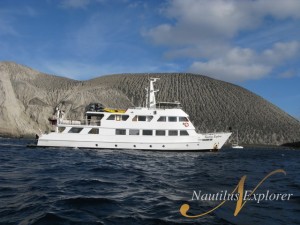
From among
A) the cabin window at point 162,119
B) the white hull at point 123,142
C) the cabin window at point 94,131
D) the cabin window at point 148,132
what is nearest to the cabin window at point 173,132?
the white hull at point 123,142

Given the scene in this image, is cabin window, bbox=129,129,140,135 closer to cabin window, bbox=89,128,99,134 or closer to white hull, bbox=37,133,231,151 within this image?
white hull, bbox=37,133,231,151

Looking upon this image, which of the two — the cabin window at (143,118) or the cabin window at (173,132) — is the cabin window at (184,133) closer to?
the cabin window at (173,132)

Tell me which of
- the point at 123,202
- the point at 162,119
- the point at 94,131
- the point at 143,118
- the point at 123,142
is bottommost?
the point at 123,202

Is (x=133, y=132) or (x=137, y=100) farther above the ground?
(x=137, y=100)

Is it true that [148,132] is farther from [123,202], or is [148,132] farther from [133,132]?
[123,202]

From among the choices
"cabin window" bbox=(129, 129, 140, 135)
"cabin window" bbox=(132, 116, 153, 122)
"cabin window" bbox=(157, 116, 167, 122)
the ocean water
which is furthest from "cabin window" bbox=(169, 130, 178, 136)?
the ocean water

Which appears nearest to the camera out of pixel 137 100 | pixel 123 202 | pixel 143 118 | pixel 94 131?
pixel 123 202

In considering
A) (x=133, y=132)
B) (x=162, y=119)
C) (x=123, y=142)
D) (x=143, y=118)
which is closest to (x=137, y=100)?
(x=143, y=118)

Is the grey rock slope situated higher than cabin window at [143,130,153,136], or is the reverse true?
the grey rock slope

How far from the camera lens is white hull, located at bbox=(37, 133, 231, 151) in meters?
41.7

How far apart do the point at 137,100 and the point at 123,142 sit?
93.3 metres

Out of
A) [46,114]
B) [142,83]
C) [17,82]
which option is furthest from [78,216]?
[142,83]

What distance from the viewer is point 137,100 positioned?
443ft

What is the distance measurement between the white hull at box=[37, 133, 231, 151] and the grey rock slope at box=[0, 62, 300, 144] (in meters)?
56.1
